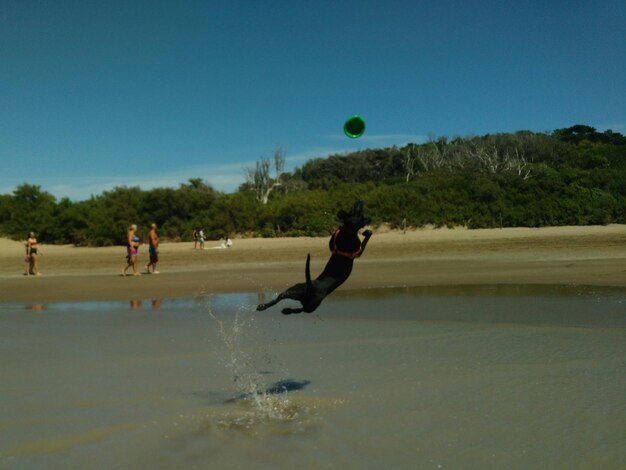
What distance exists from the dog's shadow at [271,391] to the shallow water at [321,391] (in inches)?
1.0

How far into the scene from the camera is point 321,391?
262 inches

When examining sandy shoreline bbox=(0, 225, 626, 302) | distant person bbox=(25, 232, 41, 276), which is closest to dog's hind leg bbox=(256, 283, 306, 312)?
sandy shoreline bbox=(0, 225, 626, 302)

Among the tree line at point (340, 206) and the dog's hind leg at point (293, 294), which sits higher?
the tree line at point (340, 206)

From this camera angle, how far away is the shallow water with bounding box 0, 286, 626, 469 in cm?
504

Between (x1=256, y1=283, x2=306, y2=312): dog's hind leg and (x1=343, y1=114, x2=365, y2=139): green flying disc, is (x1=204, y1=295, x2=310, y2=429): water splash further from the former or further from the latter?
(x1=343, y1=114, x2=365, y2=139): green flying disc

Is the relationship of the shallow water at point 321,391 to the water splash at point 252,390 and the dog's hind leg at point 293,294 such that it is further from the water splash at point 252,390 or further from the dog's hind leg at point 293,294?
the dog's hind leg at point 293,294

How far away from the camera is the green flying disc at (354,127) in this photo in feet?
20.4

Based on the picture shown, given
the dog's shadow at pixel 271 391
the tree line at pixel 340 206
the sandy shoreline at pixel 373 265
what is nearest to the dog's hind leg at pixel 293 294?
the dog's shadow at pixel 271 391

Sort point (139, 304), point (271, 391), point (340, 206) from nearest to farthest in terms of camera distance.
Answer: point (271, 391), point (139, 304), point (340, 206)

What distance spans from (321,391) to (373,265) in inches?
610

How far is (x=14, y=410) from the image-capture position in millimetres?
6203

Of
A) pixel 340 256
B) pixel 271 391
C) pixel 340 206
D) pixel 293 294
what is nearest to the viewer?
pixel 340 256

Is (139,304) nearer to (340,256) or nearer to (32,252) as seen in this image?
(340,256)

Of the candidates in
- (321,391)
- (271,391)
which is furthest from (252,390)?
(321,391)
